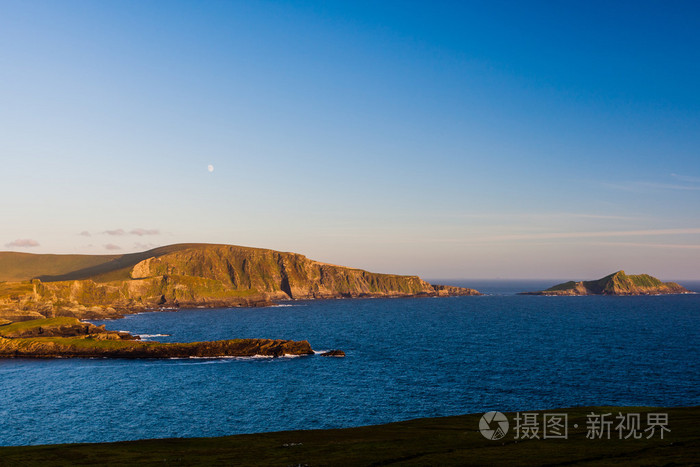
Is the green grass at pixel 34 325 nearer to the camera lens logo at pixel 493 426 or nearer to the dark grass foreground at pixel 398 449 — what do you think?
the dark grass foreground at pixel 398 449

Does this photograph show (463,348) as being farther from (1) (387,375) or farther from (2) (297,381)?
(2) (297,381)

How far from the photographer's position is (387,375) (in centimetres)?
9981

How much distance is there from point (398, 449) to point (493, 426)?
50.6ft

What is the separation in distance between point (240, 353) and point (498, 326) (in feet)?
358

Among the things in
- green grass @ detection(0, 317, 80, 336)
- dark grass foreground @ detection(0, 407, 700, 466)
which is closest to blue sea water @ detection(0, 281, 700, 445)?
dark grass foreground @ detection(0, 407, 700, 466)

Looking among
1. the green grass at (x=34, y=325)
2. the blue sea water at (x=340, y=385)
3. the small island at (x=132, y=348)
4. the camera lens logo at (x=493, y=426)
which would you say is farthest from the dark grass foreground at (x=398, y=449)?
the green grass at (x=34, y=325)

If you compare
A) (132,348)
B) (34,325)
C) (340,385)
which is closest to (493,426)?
(340,385)

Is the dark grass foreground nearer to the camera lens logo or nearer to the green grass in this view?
the camera lens logo

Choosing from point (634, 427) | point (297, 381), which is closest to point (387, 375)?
point (297, 381)

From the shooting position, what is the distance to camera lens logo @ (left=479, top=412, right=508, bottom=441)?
1941 inches

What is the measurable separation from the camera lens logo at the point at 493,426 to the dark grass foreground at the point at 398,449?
972 mm

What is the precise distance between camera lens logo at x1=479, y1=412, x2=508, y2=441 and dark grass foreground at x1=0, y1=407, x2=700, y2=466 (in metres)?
0.97

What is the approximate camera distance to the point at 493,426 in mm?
54031

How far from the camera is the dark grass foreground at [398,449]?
38.1m
